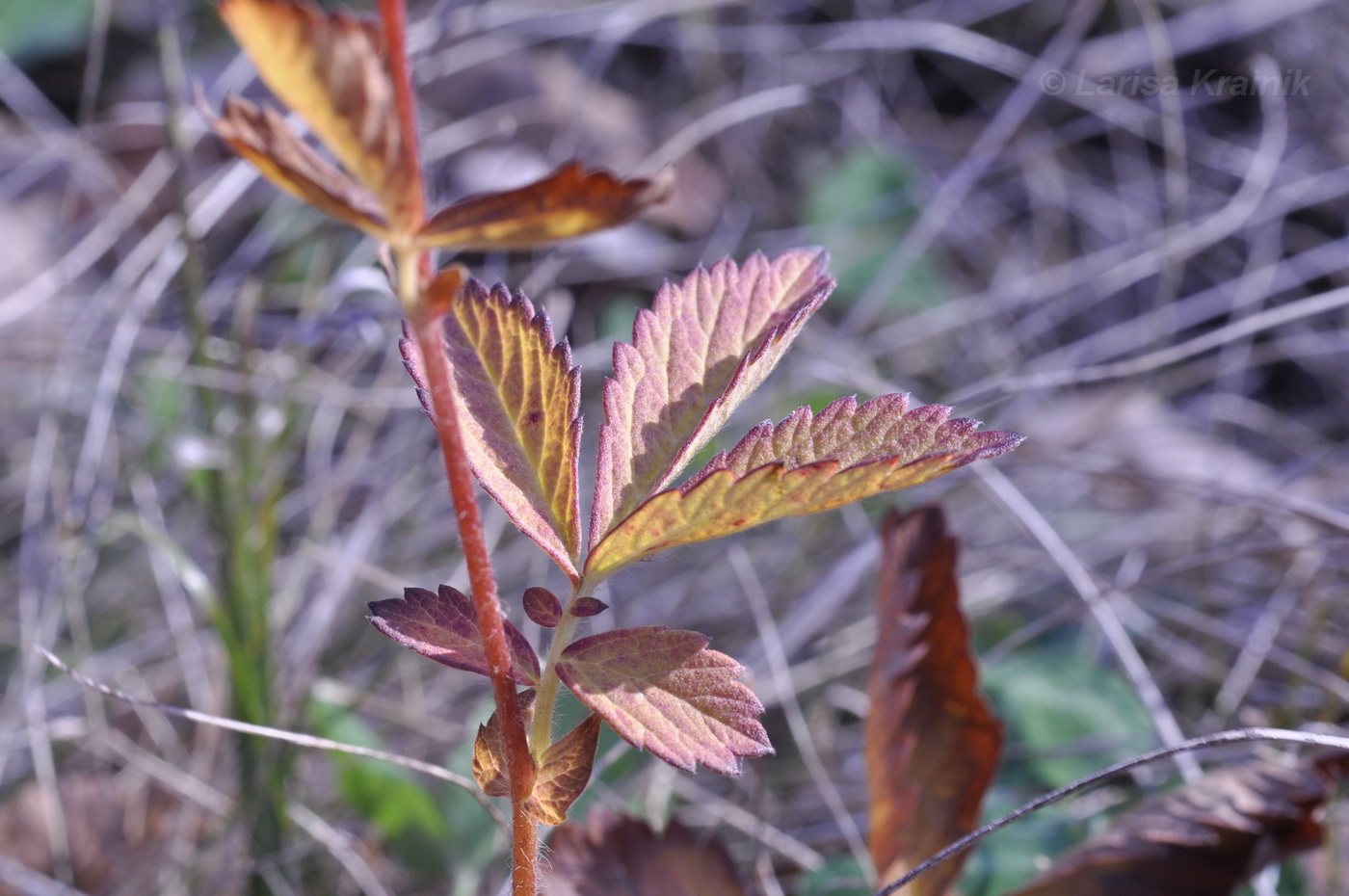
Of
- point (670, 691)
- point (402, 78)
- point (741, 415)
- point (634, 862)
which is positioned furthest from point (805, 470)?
point (741, 415)

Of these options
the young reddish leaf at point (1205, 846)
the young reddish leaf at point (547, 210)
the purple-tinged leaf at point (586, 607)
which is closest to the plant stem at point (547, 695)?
the purple-tinged leaf at point (586, 607)

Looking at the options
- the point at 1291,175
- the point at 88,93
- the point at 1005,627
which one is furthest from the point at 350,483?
the point at 1291,175

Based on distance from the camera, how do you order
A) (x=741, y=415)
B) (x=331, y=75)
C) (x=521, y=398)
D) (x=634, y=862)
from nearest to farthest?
(x=331, y=75), (x=521, y=398), (x=634, y=862), (x=741, y=415)

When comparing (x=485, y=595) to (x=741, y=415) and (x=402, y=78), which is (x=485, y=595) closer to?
(x=402, y=78)

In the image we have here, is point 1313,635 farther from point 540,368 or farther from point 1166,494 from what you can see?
point 540,368

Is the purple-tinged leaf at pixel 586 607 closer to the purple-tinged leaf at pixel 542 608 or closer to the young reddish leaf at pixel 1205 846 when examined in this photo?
the purple-tinged leaf at pixel 542 608

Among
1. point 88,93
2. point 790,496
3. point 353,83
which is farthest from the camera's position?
A: point 88,93
